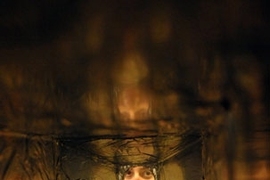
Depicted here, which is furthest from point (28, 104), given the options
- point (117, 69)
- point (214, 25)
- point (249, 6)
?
point (249, 6)

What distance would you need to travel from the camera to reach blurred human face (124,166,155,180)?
14.8 ft

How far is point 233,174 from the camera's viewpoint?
177 inches

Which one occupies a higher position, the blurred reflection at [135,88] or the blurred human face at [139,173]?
the blurred reflection at [135,88]

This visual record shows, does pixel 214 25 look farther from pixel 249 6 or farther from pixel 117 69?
pixel 117 69

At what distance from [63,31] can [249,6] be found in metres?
1.33

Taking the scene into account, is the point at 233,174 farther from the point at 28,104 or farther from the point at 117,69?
the point at 28,104

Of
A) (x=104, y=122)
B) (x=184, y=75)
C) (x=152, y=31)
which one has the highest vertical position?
(x=152, y=31)

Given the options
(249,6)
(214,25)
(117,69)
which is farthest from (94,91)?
(249,6)

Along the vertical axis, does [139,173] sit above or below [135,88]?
below

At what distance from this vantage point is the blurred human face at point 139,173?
4516 millimetres

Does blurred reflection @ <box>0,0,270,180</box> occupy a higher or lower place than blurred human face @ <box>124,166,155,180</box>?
higher

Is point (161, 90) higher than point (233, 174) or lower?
higher

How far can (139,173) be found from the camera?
4.53m

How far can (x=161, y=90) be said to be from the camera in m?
4.46
